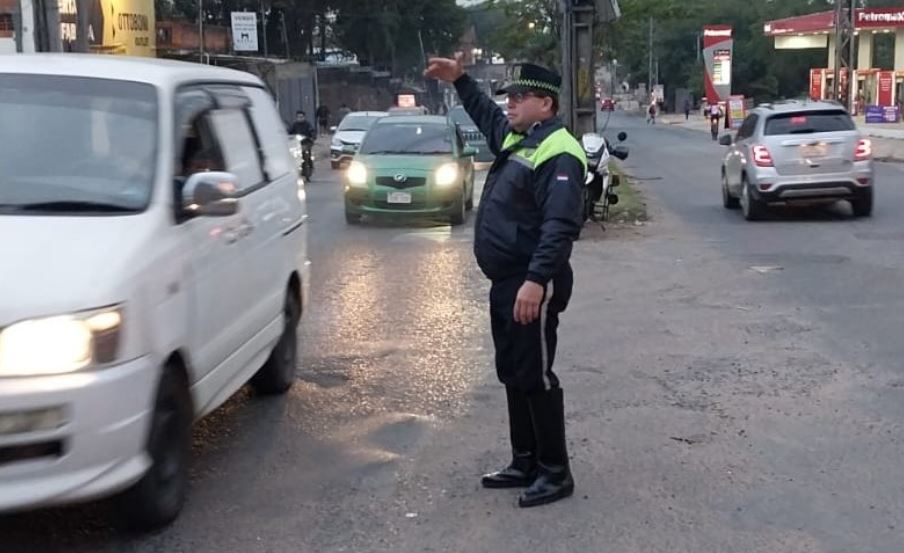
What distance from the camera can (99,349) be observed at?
4410mm

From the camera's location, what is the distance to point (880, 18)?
214 ft

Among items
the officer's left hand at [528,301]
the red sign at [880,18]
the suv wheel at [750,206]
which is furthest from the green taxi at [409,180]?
the red sign at [880,18]

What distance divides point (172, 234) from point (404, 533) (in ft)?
5.08

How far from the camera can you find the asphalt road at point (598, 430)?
5.08 metres

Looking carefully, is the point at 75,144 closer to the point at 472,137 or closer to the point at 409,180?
the point at 409,180

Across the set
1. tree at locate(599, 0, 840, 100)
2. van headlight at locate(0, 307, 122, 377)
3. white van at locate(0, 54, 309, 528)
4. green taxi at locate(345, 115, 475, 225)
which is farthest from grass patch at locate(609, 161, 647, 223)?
tree at locate(599, 0, 840, 100)

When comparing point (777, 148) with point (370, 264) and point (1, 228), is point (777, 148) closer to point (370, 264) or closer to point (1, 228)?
point (370, 264)

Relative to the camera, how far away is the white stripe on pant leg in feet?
16.8

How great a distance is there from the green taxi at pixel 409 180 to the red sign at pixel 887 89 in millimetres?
52330

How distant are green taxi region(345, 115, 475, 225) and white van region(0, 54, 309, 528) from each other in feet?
33.2

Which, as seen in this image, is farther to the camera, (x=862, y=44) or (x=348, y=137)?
(x=862, y=44)

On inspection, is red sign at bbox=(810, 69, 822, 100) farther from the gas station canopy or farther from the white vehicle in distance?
the white vehicle in distance

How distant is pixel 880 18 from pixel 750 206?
52882mm

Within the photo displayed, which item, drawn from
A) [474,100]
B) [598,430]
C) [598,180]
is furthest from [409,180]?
[474,100]
